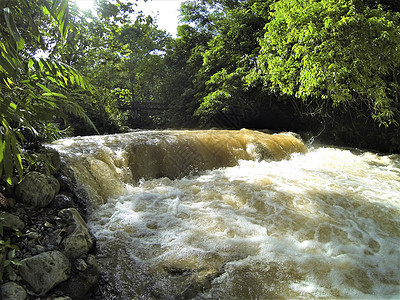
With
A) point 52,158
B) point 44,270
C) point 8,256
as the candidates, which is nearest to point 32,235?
point 8,256

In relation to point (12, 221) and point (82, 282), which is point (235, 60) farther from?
point (82, 282)

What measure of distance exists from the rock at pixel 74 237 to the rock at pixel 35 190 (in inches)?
8.8

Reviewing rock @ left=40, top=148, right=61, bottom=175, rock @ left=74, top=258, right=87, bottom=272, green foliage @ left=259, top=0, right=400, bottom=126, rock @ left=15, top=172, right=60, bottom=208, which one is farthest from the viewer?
green foliage @ left=259, top=0, right=400, bottom=126

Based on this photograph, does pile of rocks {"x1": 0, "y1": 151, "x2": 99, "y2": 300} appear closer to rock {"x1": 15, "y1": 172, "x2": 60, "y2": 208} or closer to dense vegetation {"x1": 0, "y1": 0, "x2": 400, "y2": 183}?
rock {"x1": 15, "y1": 172, "x2": 60, "y2": 208}

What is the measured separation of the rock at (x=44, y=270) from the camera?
1446mm

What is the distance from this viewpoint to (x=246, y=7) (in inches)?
415

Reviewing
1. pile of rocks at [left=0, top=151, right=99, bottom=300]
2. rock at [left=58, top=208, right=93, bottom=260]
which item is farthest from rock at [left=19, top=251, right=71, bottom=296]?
rock at [left=58, top=208, right=93, bottom=260]

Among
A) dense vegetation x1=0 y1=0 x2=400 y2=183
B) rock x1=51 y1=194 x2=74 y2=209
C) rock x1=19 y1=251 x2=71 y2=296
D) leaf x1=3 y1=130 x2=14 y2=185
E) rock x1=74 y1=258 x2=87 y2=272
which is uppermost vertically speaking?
dense vegetation x1=0 y1=0 x2=400 y2=183

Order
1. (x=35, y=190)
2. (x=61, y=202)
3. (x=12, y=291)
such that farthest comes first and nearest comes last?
(x=61, y=202)
(x=35, y=190)
(x=12, y=291)

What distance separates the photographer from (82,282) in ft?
5.33

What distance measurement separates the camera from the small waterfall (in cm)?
337

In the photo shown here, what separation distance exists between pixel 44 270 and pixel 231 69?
1000cm

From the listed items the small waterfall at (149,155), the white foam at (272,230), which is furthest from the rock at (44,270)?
the small waterfall at (149,155)

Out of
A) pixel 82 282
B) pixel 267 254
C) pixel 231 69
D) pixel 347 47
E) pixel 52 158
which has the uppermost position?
pixel 231 69
